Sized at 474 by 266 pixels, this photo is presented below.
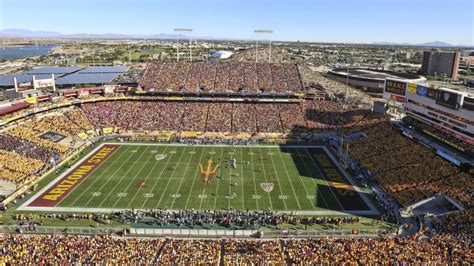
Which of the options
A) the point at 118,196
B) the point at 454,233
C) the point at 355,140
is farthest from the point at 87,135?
the point at 454,233

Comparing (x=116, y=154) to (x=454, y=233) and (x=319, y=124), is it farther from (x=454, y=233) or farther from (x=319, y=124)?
(x=454, y=233)

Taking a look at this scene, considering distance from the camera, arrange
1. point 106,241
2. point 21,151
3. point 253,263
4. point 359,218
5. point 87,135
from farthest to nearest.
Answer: point 87,135
point 21,151
point 359,218
point 106,241
point 253,263

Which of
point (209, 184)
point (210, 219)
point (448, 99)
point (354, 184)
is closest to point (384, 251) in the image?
point (210, 219)

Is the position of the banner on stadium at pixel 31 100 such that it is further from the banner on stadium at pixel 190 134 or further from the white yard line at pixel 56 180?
the banner on stadium at pixel 190 134

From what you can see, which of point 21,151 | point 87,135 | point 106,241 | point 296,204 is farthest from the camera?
point 87,135

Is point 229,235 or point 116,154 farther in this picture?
point 116,154

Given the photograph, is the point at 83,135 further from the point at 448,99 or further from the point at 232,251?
the point at 448,99

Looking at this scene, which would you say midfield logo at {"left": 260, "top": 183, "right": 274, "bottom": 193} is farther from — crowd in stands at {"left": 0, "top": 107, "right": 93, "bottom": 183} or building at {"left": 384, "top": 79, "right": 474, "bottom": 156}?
crowd in stands at {"left": 0, "top": 107, "right": 93, "bottom": 183}

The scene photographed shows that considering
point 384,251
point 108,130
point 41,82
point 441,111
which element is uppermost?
point 441,111
